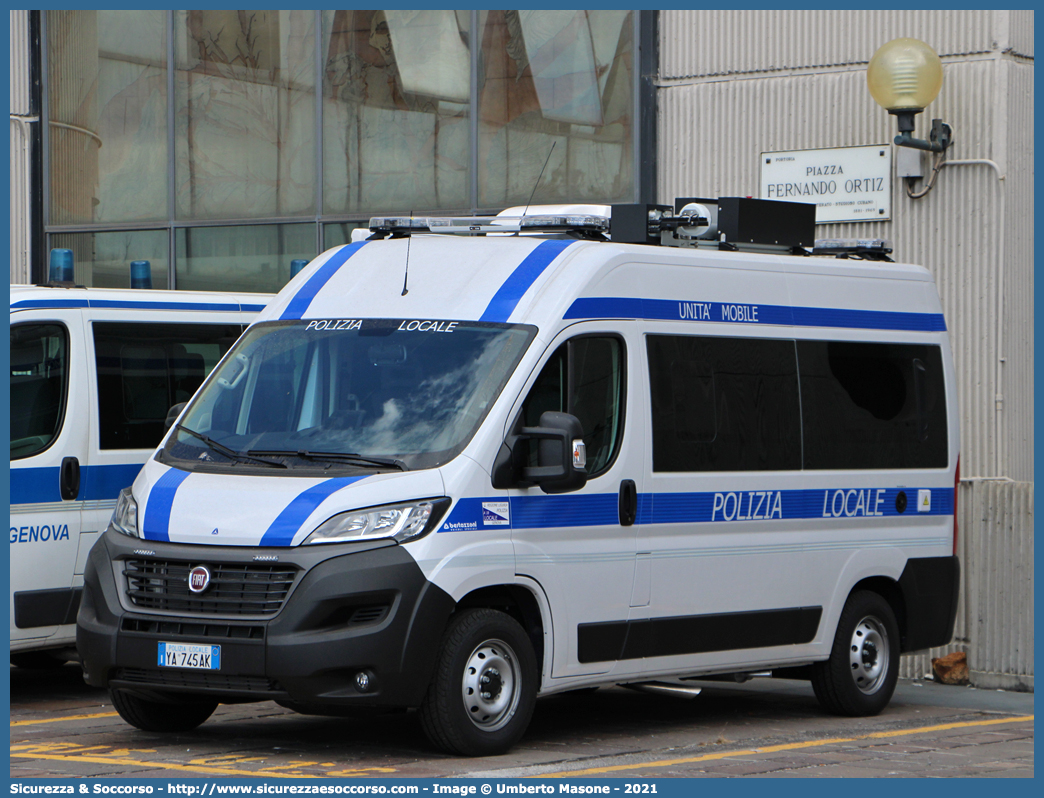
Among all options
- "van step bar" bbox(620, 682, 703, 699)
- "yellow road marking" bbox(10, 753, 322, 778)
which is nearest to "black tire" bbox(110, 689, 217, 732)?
"yellow road marking" bbox(10, 753, 322, 778)

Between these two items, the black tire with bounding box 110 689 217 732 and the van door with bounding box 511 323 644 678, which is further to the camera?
the black tire with bounding box 110 689 217 732

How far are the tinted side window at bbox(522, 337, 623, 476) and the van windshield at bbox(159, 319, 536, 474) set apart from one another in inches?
9.1

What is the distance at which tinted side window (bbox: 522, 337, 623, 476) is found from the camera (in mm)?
8492

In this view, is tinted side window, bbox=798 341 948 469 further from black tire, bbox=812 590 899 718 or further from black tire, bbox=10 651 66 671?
black tire, bbox=10 651 66 671

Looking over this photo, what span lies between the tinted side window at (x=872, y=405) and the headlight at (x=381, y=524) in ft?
9.52

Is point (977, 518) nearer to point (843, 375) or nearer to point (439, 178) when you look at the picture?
point (843, 375)

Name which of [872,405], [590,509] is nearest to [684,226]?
[872,405]

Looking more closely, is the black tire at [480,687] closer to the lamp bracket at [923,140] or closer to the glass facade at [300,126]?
the lamp bracket at [923,140]

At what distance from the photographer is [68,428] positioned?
33.3 feet

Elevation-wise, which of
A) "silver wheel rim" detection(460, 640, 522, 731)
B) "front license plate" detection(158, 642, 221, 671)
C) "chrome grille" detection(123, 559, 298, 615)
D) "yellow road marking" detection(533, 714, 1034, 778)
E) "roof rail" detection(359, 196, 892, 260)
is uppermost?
"roof rail" detection(359, 196, 892, 260)

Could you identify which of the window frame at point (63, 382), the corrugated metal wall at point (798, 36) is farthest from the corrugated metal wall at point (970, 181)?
the window frame at point (63, 382)

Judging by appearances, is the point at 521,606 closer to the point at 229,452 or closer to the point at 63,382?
the point at 229,452

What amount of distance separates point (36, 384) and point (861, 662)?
5059 mm

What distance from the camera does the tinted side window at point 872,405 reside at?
10.0m
